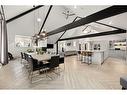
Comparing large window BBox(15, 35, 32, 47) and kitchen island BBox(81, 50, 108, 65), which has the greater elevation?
large window BBox(15, 35, 32, 47)

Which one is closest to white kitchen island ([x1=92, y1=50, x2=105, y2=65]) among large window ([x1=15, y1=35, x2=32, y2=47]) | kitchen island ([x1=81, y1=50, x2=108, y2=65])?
kitchen island ([x1=81, y1=50, x2=108, y2=65])

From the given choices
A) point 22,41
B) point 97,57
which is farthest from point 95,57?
point 22,41

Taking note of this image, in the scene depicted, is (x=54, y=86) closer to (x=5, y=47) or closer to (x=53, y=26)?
(x=5, y=47)

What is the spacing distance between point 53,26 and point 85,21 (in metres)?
4.33

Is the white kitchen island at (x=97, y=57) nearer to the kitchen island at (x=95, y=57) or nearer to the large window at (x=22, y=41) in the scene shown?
the kitchen island at (x=95, y=57)

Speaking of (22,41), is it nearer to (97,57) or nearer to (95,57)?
(95,57)

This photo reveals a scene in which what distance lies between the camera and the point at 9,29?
25.5 feet

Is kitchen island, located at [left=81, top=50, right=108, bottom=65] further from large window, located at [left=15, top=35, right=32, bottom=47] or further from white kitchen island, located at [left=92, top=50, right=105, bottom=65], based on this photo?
large window, located at [left=15, top=35, right=32, bottom=47]

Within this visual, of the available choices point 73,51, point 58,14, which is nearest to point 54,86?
point 58,14

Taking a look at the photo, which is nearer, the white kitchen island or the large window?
the white kitchen island

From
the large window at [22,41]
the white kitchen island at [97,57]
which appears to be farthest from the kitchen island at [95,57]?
the large window at [22,41]

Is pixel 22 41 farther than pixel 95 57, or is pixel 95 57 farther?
pixel 22 41

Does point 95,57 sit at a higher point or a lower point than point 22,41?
lower

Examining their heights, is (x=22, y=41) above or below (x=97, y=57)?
above
